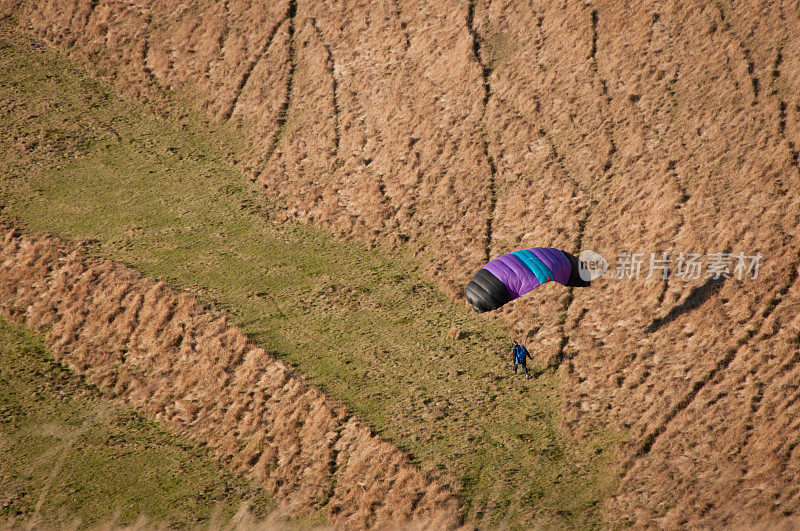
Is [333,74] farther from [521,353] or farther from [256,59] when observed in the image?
[521,353]

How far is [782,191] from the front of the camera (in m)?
29.5

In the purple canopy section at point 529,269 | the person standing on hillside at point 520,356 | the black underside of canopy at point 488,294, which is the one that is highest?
the purple canopy section at point 529,269

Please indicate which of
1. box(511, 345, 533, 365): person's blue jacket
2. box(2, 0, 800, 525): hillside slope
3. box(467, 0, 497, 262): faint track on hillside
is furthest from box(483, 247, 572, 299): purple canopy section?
box(467, 0, 497, 262): faint track on hillside

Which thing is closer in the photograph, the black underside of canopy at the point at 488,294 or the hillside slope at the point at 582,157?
the hillside slope at the point at 582,157

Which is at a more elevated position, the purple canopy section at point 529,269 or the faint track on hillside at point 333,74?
the faint track on hillside at point 333,74

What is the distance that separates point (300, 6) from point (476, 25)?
14438 mm

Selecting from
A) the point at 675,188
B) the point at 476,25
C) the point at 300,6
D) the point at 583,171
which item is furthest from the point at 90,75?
the point at 675,188

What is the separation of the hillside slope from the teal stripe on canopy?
4990 millimetres

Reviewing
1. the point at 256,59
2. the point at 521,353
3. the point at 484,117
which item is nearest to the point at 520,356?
the point at 521,353

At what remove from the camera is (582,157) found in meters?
35.5

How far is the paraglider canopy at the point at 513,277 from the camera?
2367cm

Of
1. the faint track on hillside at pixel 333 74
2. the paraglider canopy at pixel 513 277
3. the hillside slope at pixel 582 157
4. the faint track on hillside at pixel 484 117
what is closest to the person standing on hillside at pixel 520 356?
the hillside slope at pixel 582 157

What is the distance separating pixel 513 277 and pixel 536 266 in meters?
1.01

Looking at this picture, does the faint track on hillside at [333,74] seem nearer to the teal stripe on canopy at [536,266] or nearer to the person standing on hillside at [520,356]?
the teal stripe on canopy at [536,266]
